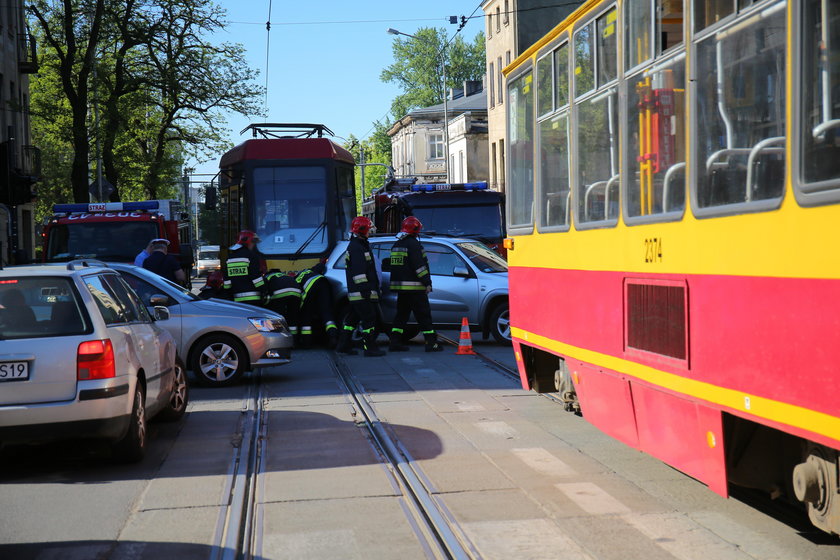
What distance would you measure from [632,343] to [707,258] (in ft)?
4.26

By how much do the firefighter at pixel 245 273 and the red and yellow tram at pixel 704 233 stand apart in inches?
288

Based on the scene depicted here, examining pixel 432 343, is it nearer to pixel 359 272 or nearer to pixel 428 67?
pixel 359 272

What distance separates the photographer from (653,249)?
6398mm

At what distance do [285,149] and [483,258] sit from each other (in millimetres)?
4664

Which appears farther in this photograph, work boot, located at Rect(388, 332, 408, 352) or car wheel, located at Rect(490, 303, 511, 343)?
car wheel, located at Rect(490, 303, 511, 343)

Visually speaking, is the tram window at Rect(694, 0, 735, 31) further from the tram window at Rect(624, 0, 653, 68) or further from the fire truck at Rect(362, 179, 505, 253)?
the fire truck at Rect(362, 179, 505, 253)

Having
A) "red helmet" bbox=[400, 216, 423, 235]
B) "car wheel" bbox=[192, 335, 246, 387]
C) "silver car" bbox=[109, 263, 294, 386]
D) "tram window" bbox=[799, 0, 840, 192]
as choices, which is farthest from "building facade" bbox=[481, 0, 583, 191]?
"tram window" bbox=[799, 0, 840, 192]

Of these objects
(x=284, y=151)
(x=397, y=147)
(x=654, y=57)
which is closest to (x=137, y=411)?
(x=654, y=57)

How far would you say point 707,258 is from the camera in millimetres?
5621

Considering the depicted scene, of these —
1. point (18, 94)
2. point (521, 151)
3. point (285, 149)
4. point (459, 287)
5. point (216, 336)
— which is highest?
point (18, 94)

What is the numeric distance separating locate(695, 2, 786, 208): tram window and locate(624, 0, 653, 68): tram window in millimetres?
832

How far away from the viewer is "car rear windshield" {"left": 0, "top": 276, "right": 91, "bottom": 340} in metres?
8.09

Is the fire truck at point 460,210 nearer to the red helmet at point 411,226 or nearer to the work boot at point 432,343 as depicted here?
the work boot at point 432,343

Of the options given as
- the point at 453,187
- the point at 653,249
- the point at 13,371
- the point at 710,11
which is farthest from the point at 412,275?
the point at 710,11
